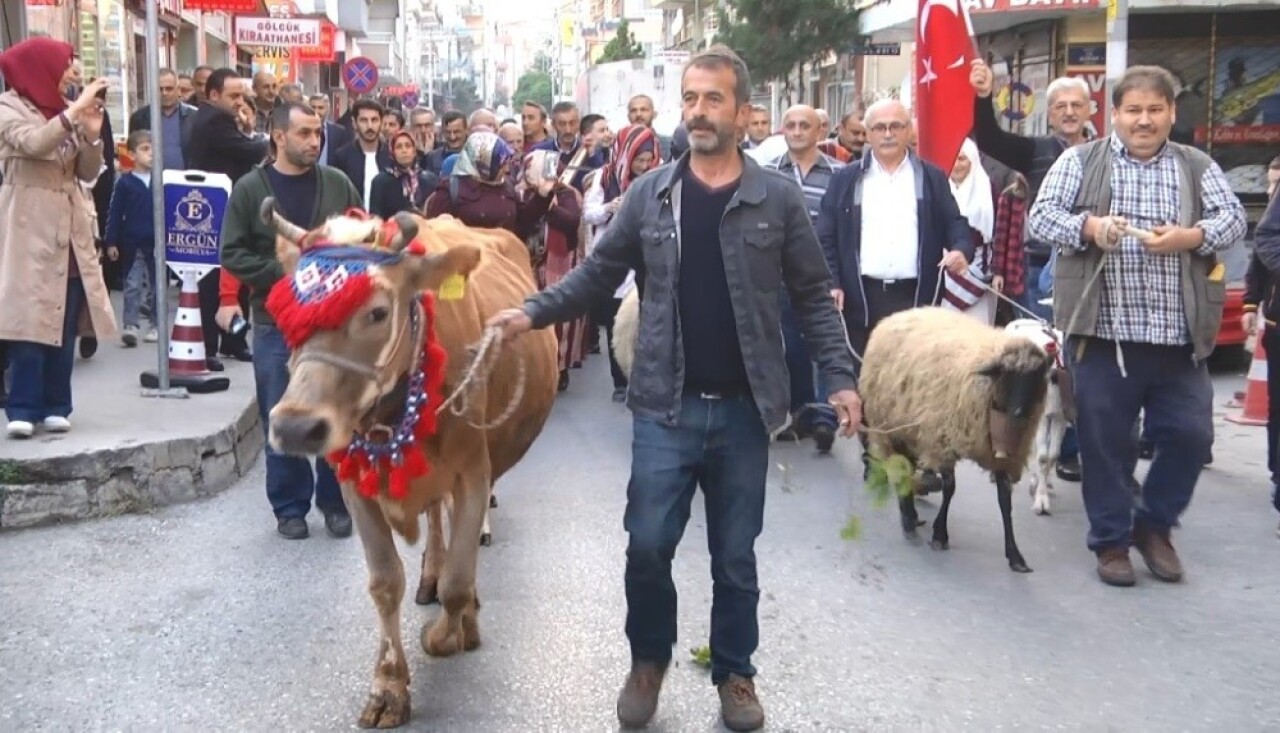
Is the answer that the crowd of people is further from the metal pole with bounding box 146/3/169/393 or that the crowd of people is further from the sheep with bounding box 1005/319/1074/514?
the metal pole with bounding box 146/3/169/393

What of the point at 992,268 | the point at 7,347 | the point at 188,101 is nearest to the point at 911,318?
the point at 992,268

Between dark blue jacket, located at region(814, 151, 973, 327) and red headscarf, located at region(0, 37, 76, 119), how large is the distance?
4.30m

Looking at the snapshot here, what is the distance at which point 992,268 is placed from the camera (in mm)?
9148

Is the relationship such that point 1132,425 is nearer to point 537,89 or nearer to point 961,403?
point 961,403

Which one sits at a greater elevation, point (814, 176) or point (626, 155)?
point (626, 155)

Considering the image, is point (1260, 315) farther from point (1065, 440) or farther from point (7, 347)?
point (7, 347)

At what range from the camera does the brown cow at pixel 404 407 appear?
14.3 feet

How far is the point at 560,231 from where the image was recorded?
11.4 m

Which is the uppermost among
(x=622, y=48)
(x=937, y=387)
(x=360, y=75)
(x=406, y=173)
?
(x=622, y=48)

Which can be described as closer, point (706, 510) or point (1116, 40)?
point (706, 510)

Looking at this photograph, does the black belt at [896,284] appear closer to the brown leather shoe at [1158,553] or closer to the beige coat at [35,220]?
the brown leather shoe at [1158,553]

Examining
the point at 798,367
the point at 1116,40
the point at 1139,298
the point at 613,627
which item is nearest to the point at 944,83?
the point at 798,367

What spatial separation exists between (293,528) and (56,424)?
180cm

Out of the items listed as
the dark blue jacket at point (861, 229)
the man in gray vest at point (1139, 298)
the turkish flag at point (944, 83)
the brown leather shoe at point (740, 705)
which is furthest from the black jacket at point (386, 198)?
the brown leather shoe at point (740, 705)
